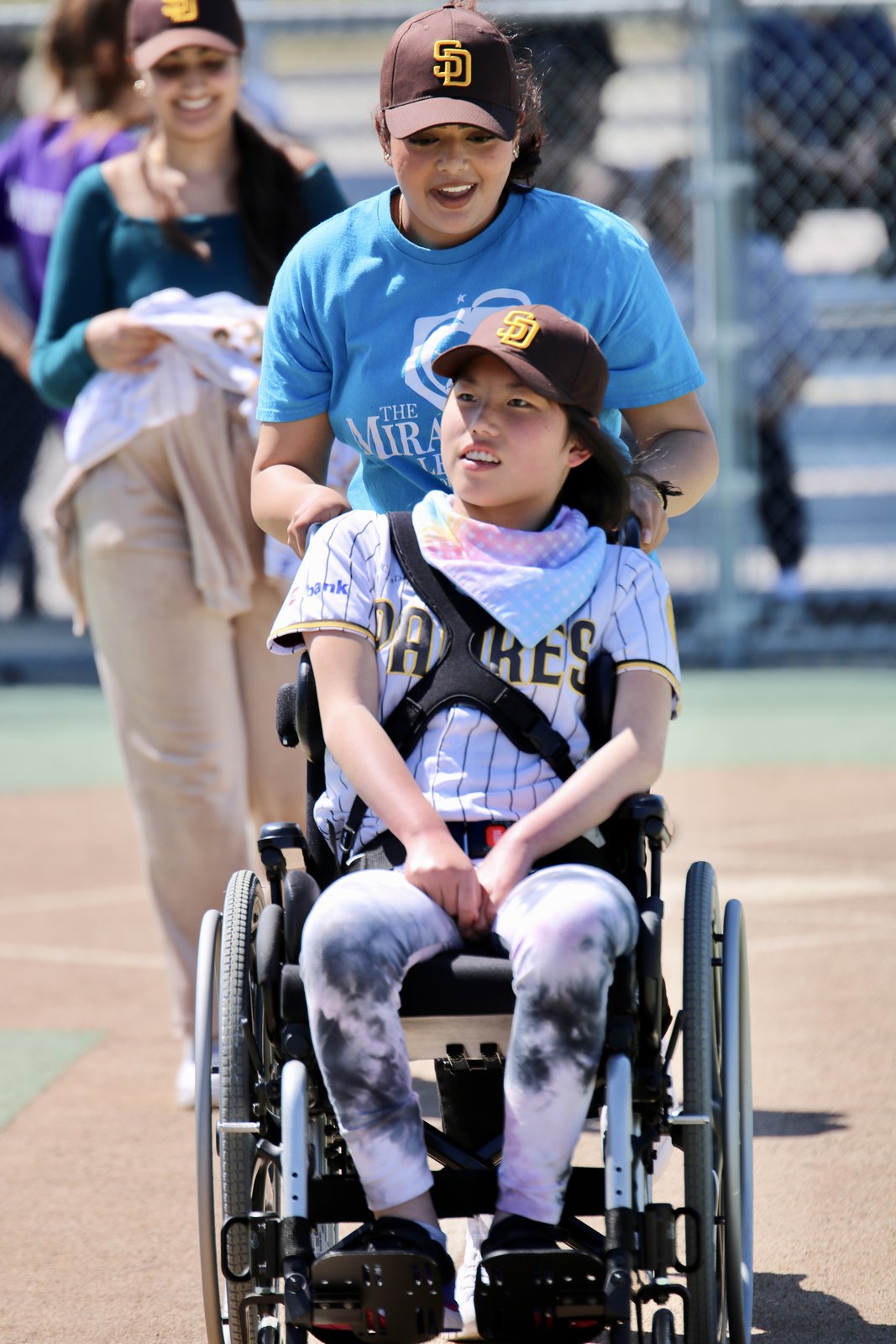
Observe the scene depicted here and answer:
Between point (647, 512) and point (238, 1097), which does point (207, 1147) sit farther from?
point (647, 512)

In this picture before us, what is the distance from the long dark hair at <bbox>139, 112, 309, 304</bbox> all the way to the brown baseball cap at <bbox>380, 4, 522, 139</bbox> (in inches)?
58.7

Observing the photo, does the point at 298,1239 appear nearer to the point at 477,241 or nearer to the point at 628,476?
the point at 628,476

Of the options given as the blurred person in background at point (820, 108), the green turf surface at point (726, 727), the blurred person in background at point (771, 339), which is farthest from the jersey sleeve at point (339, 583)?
the blurred person in background at point (820, 108)

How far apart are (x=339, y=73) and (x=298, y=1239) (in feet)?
33.8

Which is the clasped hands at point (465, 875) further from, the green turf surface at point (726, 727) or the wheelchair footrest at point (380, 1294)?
the green turf surface at point (726, 727)

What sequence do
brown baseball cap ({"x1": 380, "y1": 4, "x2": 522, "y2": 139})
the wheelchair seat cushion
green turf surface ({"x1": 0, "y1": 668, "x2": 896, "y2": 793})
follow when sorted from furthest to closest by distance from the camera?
green turf surface ({"x1": 0, "y1": 668, "x2": 896, "y2": 793})
brown baseball cap ({"x1": 380, "y1": 4, "x2": 522, "y2": 139})
the wheelchair seat cushion

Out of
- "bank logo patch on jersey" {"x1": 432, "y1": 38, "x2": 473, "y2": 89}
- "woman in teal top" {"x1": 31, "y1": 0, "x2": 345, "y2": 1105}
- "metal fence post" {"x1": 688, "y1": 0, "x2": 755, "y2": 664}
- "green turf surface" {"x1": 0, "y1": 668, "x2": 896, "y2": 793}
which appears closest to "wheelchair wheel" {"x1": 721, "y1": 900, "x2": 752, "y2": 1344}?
"bank logo patch on jersey" {"x1": 432, "y1": 38, "x2": 473, "y2": 89}

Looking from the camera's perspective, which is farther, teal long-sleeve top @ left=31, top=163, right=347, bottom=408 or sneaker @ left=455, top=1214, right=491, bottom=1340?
teal long-sleeve top @ left=31, top=163, right=347, bottom=408

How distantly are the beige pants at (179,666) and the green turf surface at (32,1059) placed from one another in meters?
0.40

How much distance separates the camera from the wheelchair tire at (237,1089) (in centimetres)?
297

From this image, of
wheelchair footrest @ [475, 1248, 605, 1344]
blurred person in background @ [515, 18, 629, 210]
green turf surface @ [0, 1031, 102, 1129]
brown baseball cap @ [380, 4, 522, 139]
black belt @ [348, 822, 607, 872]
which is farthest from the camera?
blurred person in background @ [515, 18, 629, 210]

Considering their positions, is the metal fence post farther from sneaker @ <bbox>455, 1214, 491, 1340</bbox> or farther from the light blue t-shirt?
sneaker @ <bbox>455, 1214, 491, 1340</bbox>

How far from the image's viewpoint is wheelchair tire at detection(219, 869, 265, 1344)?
9.73 ft

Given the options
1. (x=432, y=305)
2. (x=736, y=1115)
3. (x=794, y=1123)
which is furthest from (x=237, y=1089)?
(x=794, y=1123)
